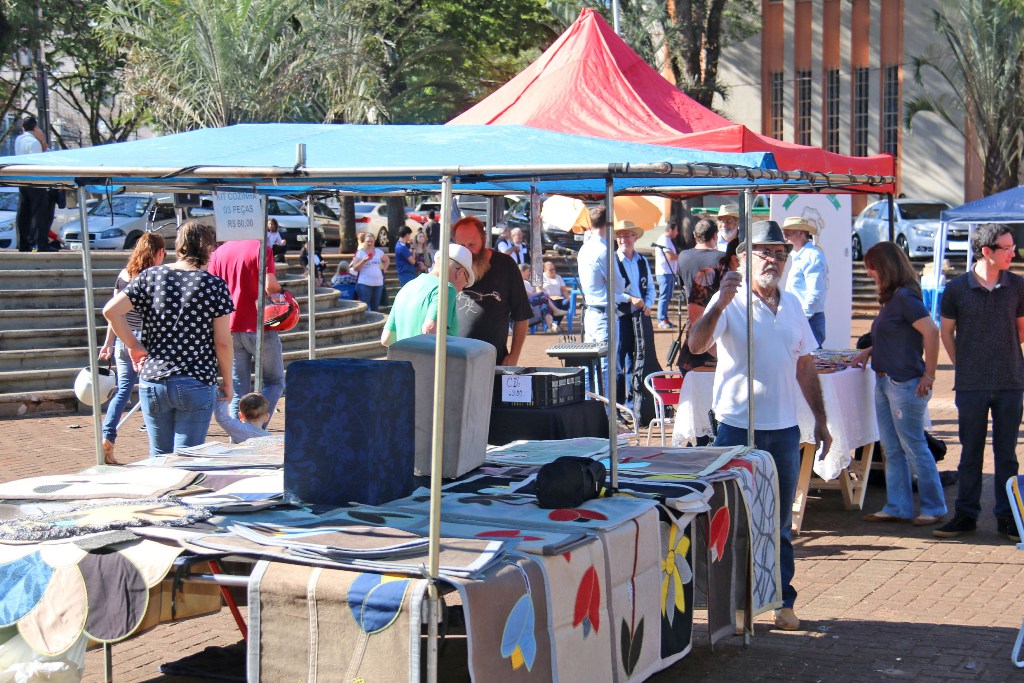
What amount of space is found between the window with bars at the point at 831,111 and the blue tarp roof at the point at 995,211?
2297 cm

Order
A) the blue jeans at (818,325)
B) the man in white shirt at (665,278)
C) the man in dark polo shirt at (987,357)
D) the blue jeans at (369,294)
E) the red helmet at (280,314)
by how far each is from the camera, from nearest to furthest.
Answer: the man in dark polo shirt at (987,357) → the red helmet at (280,314) → the blue jeans at (818,325) → the blue jeans at (369,294) → the man in white shirt at (665,278)

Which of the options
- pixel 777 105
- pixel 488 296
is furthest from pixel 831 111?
pixel 488 296

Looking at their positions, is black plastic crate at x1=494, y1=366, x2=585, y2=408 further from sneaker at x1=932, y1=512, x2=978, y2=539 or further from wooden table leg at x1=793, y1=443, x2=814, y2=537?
sneaker at x1=932, y1=512, x2=978, y2=539

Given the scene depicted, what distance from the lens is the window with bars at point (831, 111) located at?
123ft

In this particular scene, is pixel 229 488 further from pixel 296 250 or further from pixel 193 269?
pixel 296 250

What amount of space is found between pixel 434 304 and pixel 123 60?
119 ft

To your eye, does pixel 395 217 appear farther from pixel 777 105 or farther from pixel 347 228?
pixel 777 105

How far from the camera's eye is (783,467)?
20.0ft

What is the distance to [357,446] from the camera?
183 inches

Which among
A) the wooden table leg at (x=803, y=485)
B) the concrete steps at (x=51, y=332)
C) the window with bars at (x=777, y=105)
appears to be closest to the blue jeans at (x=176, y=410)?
the wooden table leg at (x=803, y=485)

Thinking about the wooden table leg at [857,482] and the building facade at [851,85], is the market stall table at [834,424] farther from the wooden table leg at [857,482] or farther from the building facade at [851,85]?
the building facade at [851,85]

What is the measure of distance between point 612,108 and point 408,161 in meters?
5.99

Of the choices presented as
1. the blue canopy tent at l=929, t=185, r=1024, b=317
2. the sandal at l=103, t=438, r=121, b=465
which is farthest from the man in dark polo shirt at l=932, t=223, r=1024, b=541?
the blue canopy tent at l=929, t=185, r=1024, b=317

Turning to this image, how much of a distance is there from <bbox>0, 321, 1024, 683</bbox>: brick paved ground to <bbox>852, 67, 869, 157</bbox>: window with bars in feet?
98.1
